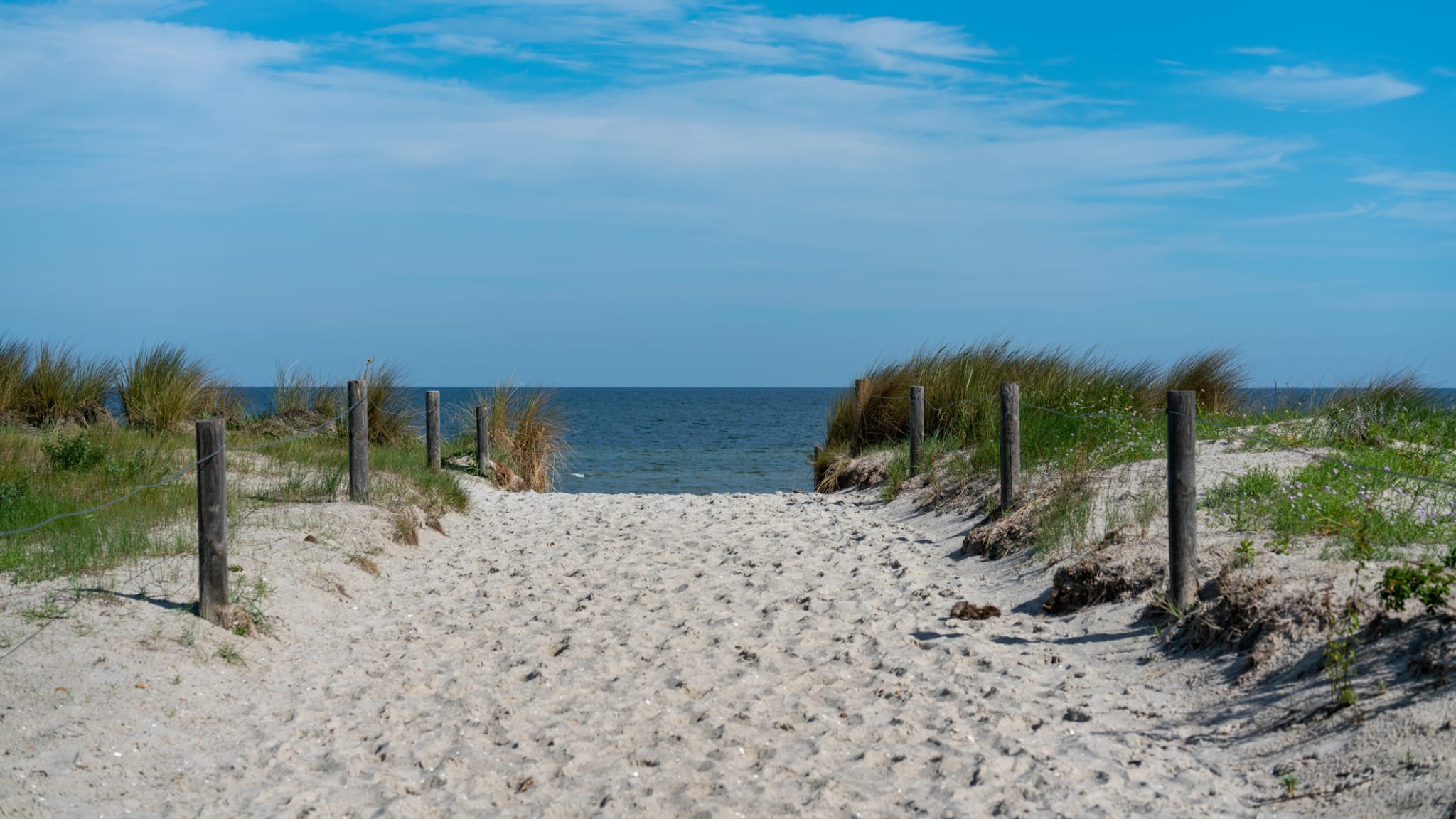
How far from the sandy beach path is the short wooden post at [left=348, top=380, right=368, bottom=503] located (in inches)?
79.7

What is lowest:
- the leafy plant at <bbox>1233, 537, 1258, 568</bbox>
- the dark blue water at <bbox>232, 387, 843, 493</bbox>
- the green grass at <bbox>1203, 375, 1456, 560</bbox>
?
the dark blue water at <bbox>232, 387, 843, 493</bbox>

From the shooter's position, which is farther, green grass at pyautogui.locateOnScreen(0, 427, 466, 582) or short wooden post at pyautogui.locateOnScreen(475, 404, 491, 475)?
short wooden post at pyautogui.locateOnScreen(475, 404, 491, 475)

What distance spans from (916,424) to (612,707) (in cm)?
753

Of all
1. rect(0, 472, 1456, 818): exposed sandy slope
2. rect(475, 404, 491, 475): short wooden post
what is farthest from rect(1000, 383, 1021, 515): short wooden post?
rect(475, 404, 491, 475): short wooden post

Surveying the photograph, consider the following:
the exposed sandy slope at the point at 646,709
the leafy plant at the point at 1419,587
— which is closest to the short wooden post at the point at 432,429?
the exposed sandy slope at the point at 646,709

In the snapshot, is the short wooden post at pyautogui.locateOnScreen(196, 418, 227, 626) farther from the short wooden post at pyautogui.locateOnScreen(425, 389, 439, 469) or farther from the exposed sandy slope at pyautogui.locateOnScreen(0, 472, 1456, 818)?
the short wooden post at pyautogui.locateOnScreen(425, 389, 439, 469)

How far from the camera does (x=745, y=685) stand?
5.14m

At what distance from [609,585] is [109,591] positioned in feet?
10.3

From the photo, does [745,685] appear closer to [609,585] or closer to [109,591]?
[609,585]

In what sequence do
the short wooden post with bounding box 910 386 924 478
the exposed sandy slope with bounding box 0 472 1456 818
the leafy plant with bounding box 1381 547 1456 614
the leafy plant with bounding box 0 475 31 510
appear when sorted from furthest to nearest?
the short wooden post with bounding box 910 386 924 478, the leafy plant with bounding box 0 475 31 510, the leafy plant with bounding box 1381 547 1456 614, the exposed sandy slope with bounding box 0 472 1456 818

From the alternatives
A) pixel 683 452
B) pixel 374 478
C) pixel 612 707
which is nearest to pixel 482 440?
pixel 374 478

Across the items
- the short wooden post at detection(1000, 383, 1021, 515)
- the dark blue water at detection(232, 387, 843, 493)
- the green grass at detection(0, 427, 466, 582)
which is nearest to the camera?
the green grass at detection(0, 427, 466, 582)

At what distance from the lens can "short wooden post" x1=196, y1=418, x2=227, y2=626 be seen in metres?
5.62

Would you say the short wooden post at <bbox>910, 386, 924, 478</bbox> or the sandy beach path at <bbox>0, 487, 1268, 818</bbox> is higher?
the short wooden post at <bbox>910, 386, 924, 478</bbox>
